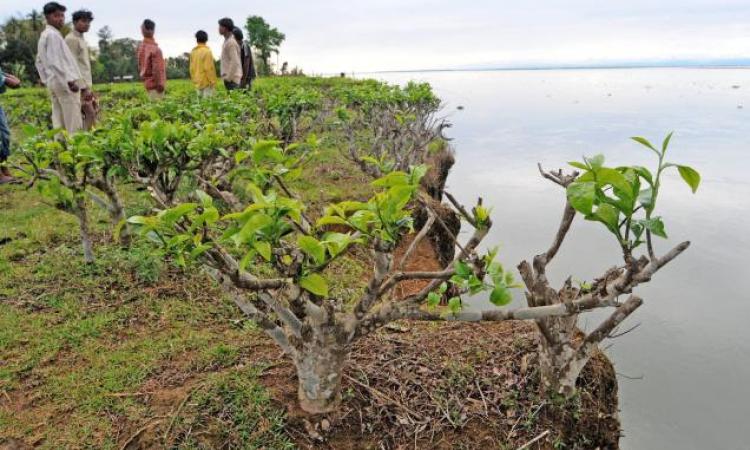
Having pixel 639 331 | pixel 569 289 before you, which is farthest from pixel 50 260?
pixel 639 331

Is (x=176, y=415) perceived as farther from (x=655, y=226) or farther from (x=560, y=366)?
(x=655, y=226)

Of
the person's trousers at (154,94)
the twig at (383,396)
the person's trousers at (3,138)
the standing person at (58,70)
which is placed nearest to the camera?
the twig at (383,396)

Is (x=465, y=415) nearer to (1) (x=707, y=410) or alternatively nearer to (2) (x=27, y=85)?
(1) (x=707, y=410)

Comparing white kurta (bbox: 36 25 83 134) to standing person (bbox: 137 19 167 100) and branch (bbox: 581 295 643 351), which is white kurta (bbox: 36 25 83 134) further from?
branch (bbox: 581 295 643 351)

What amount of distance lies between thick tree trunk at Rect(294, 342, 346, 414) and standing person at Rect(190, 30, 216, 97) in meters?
7.54

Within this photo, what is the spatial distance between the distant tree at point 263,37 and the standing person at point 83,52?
64.8 ft

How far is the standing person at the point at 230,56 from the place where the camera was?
29.4ft

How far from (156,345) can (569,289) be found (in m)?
2.69

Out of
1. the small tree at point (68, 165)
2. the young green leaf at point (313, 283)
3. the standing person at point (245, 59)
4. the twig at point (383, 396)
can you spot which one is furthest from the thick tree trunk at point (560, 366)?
the standing person at point (245, 59)

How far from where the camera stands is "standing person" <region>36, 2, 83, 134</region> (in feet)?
21.2

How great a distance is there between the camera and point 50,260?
4.73 metres

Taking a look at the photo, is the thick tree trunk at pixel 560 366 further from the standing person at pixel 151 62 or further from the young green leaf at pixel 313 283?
the standing person at pixel 151 62

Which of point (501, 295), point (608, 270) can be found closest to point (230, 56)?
point (608, 270)

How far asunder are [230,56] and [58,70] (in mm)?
3063
